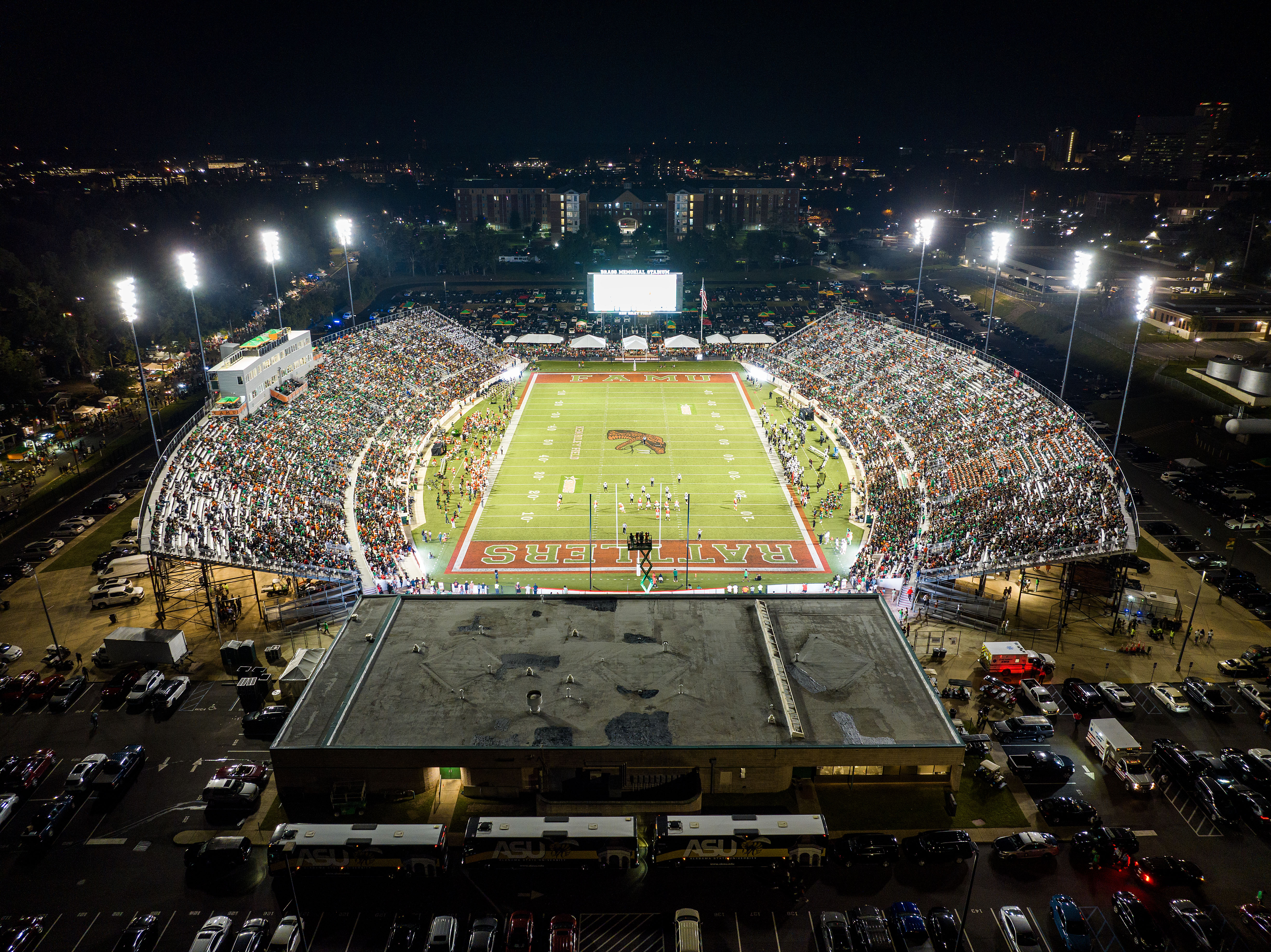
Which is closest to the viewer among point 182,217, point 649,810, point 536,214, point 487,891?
point 487,891

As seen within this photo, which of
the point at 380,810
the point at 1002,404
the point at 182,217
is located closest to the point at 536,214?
the point at 182,217

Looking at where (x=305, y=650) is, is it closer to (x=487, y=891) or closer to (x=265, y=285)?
(x=487, y=891)

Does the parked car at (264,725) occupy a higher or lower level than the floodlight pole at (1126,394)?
lower

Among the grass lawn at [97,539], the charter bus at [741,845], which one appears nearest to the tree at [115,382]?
the grass lawn at [97,539]

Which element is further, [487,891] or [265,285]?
[265,285]

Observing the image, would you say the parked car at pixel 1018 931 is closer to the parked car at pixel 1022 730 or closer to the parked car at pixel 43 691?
the parked car at pixel 1022 730

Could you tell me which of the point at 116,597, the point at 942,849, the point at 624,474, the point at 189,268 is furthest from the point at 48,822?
the point at 624,474

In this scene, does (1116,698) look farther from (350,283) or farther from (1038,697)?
(350,283)
